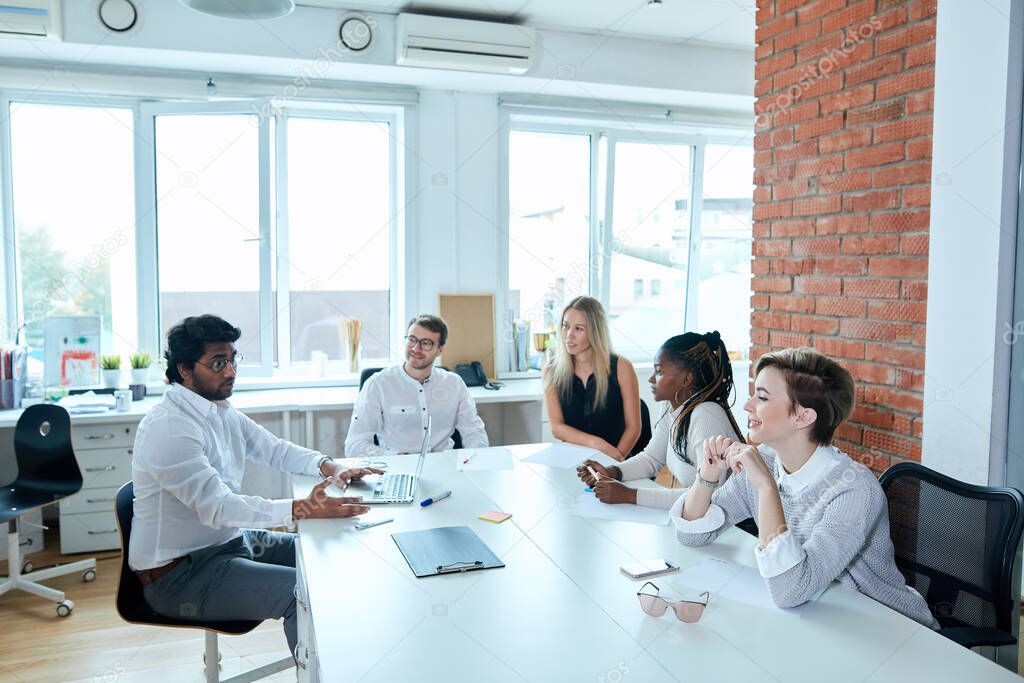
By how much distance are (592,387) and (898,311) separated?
139 cm

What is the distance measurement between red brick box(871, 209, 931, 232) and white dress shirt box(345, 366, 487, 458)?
1.80 m

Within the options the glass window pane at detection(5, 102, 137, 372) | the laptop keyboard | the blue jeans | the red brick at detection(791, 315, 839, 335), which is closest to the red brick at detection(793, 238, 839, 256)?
the red brick at detection(791, 315, 839, 335)

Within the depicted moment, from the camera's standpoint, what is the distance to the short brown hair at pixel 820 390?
1.92m

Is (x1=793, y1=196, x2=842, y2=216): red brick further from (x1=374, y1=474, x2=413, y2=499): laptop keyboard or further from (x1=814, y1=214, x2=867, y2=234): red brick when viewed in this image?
(x1=374, y1=474, x2=413, y2=499): laptop keyboard

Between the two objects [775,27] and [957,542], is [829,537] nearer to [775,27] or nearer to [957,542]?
[957,542]

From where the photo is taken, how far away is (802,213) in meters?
3.05

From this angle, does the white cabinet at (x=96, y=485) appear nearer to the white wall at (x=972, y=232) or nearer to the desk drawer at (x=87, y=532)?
the desk drawer at (x=87, y=532)

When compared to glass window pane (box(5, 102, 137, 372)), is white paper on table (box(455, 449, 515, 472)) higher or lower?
lower

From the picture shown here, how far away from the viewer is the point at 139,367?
173 inches

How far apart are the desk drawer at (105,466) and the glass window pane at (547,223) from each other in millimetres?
2547

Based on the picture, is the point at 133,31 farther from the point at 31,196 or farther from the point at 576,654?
the point at 576,654

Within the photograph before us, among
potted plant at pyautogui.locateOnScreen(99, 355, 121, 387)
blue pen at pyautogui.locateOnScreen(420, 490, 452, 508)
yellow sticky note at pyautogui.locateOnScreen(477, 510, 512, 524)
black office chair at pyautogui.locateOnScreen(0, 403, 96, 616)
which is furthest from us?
potted plant at pyautogui.locateOnScreen(99, 355, 121, 387)

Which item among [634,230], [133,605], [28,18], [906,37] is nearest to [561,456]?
[133,605]

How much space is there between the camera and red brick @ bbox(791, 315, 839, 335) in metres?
2.91
